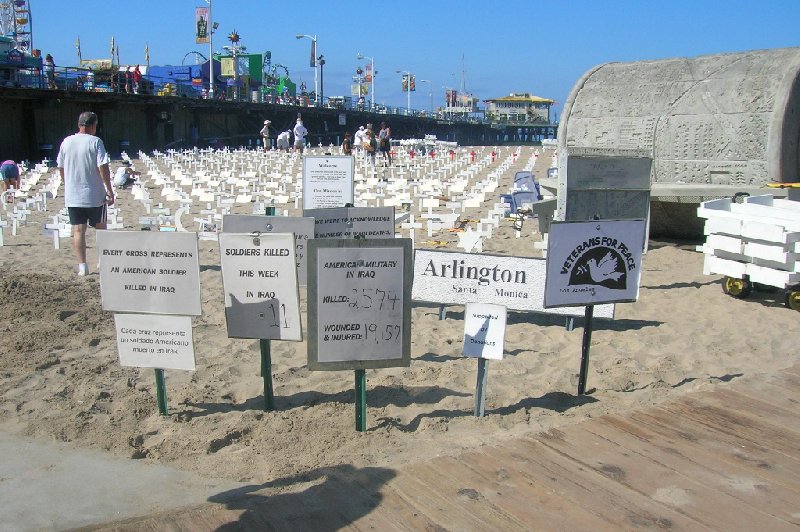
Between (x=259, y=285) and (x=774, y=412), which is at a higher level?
(x=259, y=285)

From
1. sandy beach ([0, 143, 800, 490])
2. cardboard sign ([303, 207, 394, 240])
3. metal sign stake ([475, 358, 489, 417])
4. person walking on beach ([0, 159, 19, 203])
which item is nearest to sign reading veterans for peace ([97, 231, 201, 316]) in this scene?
sandy beach ([0, 143, 800, 490])

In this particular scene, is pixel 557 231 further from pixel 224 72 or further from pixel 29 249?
pixel 224 72

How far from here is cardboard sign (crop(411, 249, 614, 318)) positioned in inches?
211

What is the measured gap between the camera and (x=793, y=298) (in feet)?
22.6

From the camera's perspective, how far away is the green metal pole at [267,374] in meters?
4.27

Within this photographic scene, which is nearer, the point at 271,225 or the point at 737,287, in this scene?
the point at 271,225

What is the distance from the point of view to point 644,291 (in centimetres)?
773

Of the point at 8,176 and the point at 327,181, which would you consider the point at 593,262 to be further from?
the point at 8,176

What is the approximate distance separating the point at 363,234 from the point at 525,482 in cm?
252

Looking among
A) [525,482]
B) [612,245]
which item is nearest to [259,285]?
[525,482]

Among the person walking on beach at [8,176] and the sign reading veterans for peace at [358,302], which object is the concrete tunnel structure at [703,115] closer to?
the sign reading veterans for peace at [358,302]

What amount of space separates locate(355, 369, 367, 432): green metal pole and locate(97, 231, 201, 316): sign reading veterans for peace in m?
0.94

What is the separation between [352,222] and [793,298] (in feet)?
13.8

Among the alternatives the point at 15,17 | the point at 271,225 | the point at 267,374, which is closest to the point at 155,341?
the point at 267,374
